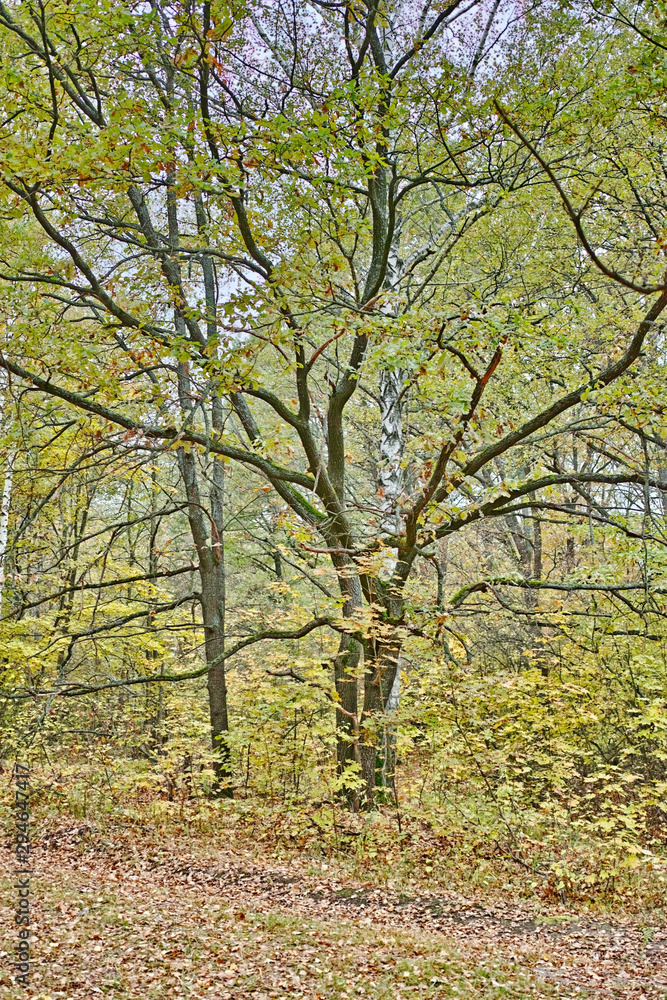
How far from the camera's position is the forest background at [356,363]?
19.0ft

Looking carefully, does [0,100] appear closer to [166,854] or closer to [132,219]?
[132,219]

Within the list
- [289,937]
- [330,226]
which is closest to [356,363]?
[330,226]

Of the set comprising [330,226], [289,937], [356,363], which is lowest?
[289,937]

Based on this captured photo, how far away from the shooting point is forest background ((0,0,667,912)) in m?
5.80

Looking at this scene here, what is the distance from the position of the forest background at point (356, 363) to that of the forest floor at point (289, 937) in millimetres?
1037

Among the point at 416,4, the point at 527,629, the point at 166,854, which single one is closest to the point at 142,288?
the point at 416,4

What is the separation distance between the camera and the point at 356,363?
8102mm

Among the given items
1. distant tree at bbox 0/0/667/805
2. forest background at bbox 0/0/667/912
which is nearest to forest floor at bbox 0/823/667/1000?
forest background at bbox 0/0/667/912

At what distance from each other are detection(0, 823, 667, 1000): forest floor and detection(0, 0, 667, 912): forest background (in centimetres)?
104

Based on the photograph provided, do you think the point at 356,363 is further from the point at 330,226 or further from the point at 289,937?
the point at 289,937

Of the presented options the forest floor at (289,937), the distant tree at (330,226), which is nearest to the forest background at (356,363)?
the distant tree at (330,226)

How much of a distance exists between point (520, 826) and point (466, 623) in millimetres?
7026

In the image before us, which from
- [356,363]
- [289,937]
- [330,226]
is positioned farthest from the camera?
[356,363]

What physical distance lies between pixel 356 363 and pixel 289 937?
19.5ft
